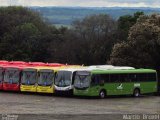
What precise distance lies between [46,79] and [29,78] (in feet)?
5.77

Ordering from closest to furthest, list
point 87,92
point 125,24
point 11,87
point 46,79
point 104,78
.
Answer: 1. point 87,92
2. point 104,78
3. point 46,79
4. point 11,87
5. point 125,24

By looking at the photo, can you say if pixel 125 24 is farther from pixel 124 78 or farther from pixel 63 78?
pixel 63 78

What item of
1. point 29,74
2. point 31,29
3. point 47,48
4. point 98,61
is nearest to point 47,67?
point 29,74

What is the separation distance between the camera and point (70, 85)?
44.0 m

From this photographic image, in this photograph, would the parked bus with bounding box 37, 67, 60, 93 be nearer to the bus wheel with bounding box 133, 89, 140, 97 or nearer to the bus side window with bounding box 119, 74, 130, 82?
the bus side window with bounding box 119, 74, 130, 82

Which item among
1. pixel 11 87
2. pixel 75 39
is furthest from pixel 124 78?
pixel 75 39

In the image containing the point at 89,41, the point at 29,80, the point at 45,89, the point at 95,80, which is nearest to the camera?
the point at 95,80

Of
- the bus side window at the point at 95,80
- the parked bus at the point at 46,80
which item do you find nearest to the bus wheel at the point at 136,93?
the bus side window at the point at 95,80

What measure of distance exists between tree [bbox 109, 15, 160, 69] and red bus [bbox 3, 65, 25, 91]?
1747cm

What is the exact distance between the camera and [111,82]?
44.0 meters

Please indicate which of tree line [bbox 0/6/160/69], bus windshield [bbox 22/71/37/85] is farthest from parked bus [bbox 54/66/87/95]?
tree line [bbox 0/6/160/69]

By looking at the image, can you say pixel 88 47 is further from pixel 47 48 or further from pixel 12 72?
pixel 12 72

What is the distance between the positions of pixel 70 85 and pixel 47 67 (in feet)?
12.0

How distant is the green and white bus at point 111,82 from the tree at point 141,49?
45.9 feet
